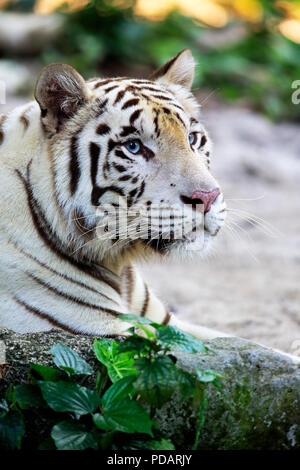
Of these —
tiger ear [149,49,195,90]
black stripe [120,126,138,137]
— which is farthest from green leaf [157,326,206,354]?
tiger ear [149,49,195,90]

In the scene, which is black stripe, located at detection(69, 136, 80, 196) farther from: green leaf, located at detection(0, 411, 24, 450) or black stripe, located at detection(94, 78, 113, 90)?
green leaf, located at detection(0, 411, 24, 450)

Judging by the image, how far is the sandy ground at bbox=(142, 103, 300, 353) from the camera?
3.88m

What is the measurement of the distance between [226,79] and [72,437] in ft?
24.6

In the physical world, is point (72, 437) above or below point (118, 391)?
below

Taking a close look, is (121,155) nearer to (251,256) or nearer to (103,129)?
(103,129)

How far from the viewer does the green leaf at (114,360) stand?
202cm

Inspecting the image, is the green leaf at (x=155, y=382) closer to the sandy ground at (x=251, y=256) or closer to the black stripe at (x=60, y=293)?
the black stripe at (x=60, y=293)

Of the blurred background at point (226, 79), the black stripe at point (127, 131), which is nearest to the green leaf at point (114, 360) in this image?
the black stripe at point (127, 131)

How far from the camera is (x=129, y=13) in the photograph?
955 cm

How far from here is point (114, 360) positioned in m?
2.06

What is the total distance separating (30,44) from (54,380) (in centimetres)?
793

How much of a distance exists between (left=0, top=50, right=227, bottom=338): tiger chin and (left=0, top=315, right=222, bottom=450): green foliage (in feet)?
1.64

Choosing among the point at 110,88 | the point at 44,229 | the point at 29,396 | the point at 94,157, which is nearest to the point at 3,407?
the point at 29,396

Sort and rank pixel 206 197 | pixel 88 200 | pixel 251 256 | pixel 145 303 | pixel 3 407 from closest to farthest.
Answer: pixel 3 407
pixel 206 197
pixel 88 200
pixel 145 303
pixel 251 256
